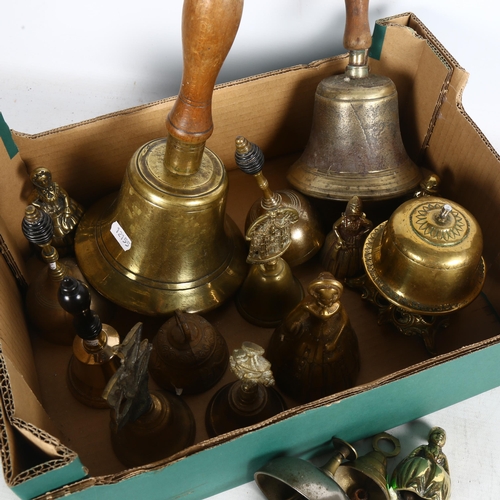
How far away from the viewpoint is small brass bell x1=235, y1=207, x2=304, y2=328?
2.88 ft

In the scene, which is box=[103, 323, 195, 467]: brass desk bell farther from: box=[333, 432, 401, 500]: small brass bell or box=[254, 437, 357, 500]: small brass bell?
box=[333, 432, 401, 500]: small brass bell

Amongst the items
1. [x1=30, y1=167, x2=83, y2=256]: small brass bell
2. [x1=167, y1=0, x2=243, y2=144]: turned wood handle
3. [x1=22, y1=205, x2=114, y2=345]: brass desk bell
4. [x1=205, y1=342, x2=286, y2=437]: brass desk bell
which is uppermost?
[x1=167, y1=0, x2=243, y2=144]: turned wood handle

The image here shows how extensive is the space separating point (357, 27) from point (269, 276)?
1.59ft

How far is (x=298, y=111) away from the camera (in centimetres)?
122

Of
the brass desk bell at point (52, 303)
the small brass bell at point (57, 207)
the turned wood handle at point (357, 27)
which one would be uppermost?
the turned wood handle at point (357, 27)

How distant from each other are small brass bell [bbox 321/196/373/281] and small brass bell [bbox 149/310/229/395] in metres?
0.27

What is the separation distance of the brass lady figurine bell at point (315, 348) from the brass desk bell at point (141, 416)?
7.0 inches

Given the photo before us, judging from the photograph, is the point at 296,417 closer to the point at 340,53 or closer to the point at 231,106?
Result: the point at 231,106

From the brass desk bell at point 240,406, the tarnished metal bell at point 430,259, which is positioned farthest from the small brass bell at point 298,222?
the brass desk bell at point 240,406

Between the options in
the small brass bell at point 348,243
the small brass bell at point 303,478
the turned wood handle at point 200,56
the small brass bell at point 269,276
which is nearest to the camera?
the turned wood handle at point 200,56

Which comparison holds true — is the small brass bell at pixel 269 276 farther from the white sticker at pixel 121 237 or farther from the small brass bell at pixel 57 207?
the small brass bell at pixel 57 207

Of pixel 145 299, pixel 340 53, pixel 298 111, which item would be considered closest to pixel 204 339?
pixel 145 299

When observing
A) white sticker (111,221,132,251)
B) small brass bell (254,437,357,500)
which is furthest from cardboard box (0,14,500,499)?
white sticker (111,221,132,251)

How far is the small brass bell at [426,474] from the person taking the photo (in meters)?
0.87
